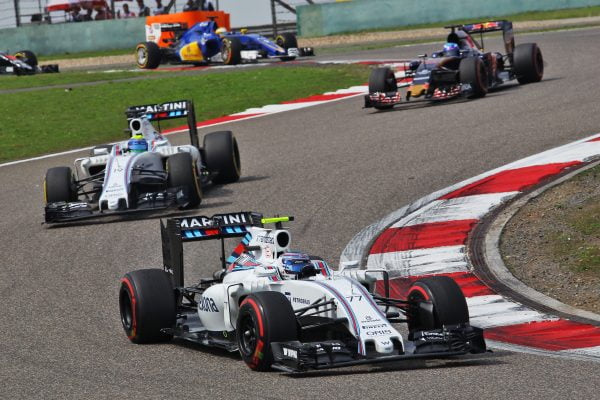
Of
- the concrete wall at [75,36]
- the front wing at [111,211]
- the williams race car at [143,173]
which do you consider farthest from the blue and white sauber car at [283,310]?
the concrete wall at [75,36]

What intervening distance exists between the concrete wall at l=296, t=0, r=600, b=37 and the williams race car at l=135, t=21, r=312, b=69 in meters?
6.96

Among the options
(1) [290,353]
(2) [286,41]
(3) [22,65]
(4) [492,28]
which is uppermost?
(4) [492,28]

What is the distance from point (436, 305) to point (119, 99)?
2036cm

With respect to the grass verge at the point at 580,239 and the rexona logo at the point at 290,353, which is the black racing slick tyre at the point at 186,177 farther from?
the rexona logo at the point at 290,353

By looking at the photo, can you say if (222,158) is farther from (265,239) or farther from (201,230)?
(265,239)

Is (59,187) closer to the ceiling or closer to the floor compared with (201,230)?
closer to the floor

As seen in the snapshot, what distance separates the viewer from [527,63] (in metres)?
22.8

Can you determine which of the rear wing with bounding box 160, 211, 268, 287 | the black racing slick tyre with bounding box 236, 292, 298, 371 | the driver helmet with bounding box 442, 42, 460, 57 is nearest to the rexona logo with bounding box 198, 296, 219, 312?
the rear wing with bounding box 160, 211, 268, 287

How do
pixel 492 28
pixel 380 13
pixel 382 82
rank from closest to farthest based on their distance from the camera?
pixel 382 82 < pixel 492 28 < pixel 380 13

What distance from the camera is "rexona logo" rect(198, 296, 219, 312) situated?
26.9 feet

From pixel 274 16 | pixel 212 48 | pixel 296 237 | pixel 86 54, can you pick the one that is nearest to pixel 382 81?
pixel 296 237

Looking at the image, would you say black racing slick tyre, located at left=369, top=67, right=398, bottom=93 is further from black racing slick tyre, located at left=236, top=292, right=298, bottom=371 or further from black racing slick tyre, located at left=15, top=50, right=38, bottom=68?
black racing slick tyre, located at left=15, top=50, right=38, bottom=68

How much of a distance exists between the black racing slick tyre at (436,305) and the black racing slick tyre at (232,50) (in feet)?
91.1

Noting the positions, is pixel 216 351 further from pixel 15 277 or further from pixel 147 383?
pixel 15 277
